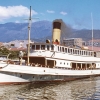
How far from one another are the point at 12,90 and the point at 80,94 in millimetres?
6773

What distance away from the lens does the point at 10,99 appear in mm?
22953

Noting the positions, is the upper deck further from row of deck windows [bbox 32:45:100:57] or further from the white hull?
the white hull

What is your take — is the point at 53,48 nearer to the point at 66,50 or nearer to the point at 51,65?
the point at 51,65

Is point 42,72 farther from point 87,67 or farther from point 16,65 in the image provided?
point 87,67

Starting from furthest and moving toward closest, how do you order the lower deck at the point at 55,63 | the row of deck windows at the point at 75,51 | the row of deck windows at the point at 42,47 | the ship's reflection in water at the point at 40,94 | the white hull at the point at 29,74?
the row of deck windows at the point at 75,51
the row of deck windows at the point at 42,47
the lower deck at the point at 55,63
the white hull at the point at 29,74
the ship's reflection in water at the point at 40,94

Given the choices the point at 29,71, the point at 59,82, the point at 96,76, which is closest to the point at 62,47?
the point at 59,82

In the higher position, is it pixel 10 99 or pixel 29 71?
pixel 29 71

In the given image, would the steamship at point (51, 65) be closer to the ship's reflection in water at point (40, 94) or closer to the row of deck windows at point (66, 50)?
the row of deck windows at point (66, 50)

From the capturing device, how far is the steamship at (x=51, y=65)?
30.3 metres

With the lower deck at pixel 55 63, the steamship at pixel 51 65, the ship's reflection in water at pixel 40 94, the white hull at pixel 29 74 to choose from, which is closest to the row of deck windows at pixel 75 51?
the steamship at pixel 51 65

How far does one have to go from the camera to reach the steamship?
3031cm

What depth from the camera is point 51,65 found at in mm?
34406

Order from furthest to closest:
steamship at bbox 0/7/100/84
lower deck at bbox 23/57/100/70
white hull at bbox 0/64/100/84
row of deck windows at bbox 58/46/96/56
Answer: row of deck windows at bbox 58/46/96/56 < lower deck at bbox 23/57/100/70 < steamship at bbox 0/7/100/84 < white hull at bbox 0/64/100/84

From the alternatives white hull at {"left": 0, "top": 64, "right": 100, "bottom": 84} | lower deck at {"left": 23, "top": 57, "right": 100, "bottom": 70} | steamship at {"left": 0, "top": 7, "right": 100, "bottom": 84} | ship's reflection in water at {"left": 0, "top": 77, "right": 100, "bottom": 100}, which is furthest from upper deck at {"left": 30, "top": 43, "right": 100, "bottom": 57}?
ship's reflection in water at {"left": 0, "top": 77, "right": 100, "bottom": 100}
